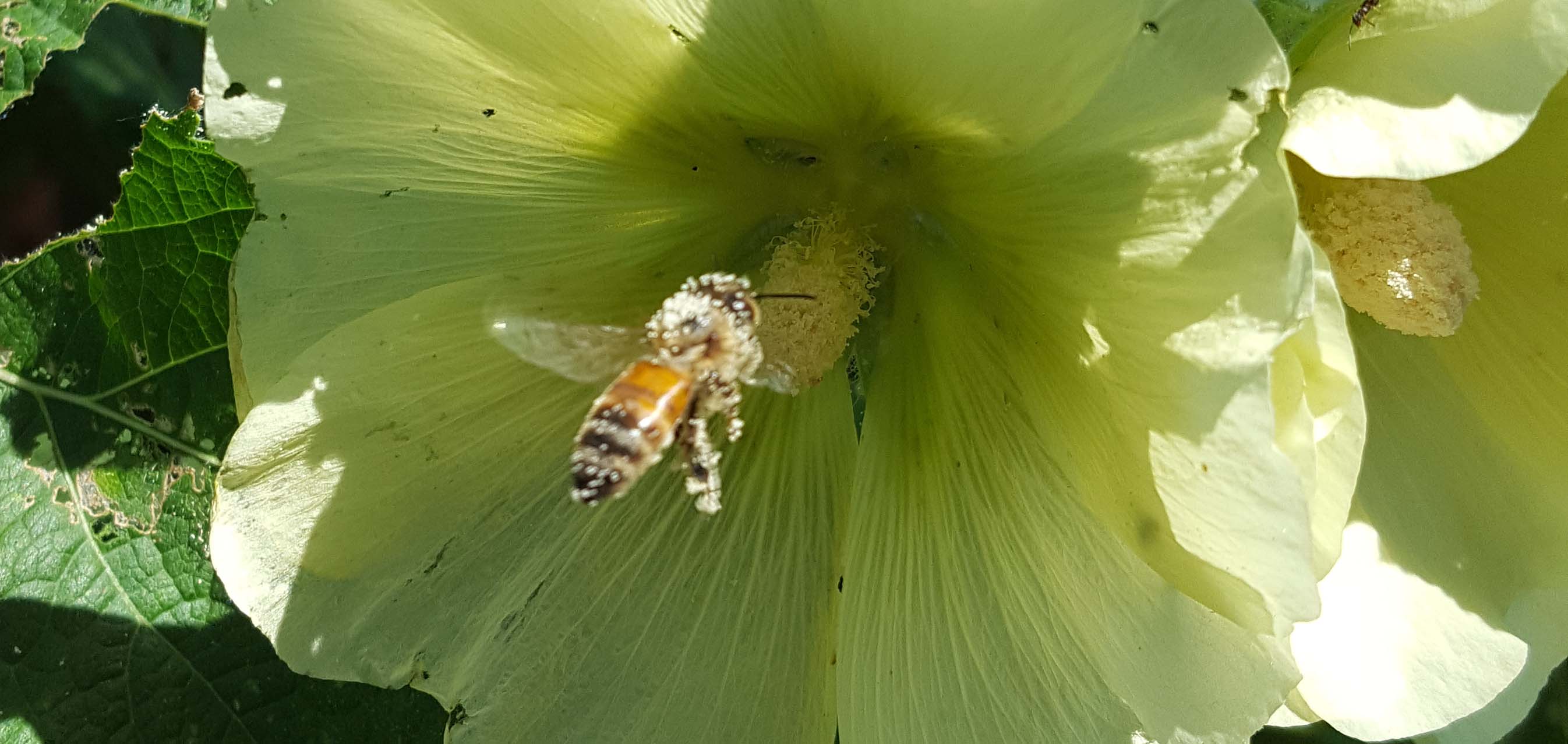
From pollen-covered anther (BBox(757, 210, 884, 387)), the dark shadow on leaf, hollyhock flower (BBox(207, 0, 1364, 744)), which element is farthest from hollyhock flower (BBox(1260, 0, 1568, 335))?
the dark shadow on leaf

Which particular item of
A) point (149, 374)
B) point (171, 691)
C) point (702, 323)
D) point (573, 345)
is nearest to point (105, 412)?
point (149, 374)

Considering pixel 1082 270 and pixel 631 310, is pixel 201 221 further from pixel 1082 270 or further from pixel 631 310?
pixel 1082 270

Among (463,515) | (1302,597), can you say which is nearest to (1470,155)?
(1302,597)

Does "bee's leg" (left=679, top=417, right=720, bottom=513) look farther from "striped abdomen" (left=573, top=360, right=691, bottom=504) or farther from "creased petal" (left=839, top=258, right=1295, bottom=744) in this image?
"creased petal" (left=839, top=258, right=1295, bottom=744)

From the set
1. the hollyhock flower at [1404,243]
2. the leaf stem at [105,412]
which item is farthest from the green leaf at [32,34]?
the hollyhock flower at [1404,243]

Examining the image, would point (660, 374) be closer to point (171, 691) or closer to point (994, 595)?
point (994, 595)

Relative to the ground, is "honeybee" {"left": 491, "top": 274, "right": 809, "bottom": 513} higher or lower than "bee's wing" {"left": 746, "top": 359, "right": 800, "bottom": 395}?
higher

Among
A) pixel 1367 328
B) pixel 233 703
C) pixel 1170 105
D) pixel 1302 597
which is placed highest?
pixel 1170 105
